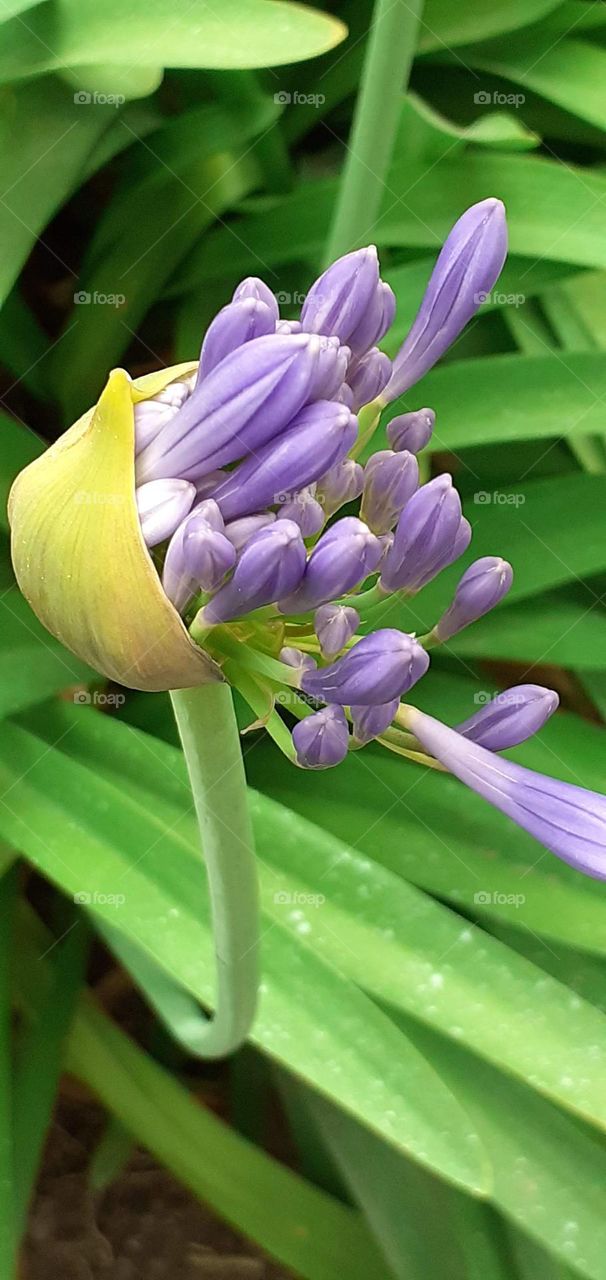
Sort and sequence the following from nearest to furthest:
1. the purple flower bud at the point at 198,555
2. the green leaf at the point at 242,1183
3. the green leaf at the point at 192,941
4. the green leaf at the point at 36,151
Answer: the purple flower bud at the point at 198,555, the green leaf at the point at 192,941, the green leaf at the point at 36,151, the green leaf at the point at 242,1183

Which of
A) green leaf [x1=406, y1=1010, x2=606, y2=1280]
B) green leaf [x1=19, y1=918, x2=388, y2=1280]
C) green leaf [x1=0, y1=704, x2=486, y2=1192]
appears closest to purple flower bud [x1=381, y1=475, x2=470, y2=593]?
green leaf [x1=0, y1=704, x2=486, y2=1192]

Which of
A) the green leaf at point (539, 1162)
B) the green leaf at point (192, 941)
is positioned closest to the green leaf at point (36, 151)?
the green leaf at point (192, 941)

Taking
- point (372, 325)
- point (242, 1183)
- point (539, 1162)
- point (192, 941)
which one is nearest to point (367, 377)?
point (372, 325)

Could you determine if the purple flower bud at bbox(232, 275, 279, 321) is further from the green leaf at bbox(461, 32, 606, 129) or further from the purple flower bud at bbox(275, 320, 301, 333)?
the green leaf at bbox(461, 32, 606, 129)

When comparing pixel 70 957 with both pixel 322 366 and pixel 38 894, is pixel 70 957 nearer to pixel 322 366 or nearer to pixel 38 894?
pixel 38 894

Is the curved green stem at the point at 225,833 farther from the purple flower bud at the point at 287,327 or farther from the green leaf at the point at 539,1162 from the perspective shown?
the green leaf at the point at 539,1162

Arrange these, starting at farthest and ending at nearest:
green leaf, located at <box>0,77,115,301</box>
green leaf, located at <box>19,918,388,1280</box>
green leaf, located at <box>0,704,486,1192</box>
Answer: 1. green leaf, located at <box>19,918,388,1280</box>
2. green leaf, located at <box>0,77,115,301</box>
3. green leaf, located at <box>0,704,486,1192</box>

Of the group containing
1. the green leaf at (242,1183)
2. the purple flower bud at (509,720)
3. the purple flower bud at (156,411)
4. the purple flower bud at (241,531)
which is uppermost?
the purple flower bud at (156,411)

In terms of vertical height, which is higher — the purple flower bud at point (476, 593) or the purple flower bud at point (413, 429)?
the purple flower bud at point (413, 429)
